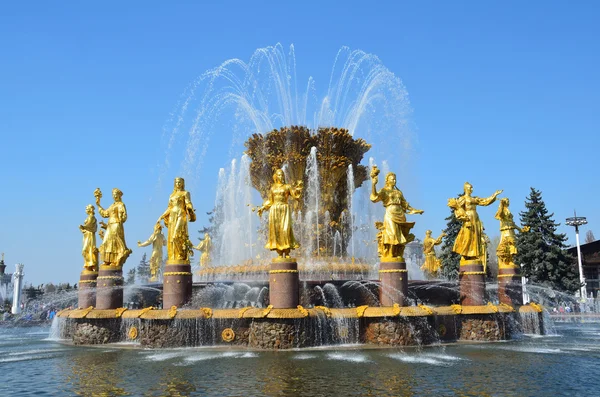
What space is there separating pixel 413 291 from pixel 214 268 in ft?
24.0

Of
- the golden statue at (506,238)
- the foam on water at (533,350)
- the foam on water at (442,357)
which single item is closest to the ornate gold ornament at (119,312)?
the foam on water at (442,357)

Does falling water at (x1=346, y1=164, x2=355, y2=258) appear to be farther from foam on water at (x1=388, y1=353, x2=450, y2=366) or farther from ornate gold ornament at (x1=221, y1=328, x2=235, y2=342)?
foam on water at (x1=388, y1=353, x2=450, y2=366)

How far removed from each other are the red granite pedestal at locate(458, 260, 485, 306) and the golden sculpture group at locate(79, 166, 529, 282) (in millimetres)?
320

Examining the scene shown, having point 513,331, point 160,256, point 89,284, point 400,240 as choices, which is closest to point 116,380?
point 400,240

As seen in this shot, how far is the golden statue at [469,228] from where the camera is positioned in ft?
62.6

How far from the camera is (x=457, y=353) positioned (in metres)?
14.5

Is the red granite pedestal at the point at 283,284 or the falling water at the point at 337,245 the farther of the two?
the falling water at the point at 337,245

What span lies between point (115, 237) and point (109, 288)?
69.6 inches

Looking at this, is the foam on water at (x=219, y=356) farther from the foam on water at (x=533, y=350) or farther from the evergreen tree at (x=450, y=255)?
the evergreen tree at (x=450, y=255)

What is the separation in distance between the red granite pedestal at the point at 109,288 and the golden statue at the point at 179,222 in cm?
255

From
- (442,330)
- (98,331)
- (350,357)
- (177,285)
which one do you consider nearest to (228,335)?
(177,285)

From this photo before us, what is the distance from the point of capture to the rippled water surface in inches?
385

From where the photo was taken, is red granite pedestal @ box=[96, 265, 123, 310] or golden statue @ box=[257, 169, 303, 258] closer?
golden statue @ box=[257, 169, 303, 258]

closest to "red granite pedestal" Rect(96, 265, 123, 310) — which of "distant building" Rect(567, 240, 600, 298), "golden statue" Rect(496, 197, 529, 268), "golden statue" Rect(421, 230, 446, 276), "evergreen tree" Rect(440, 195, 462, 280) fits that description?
"golden statue" Rect(496, 197, 529, 268)
